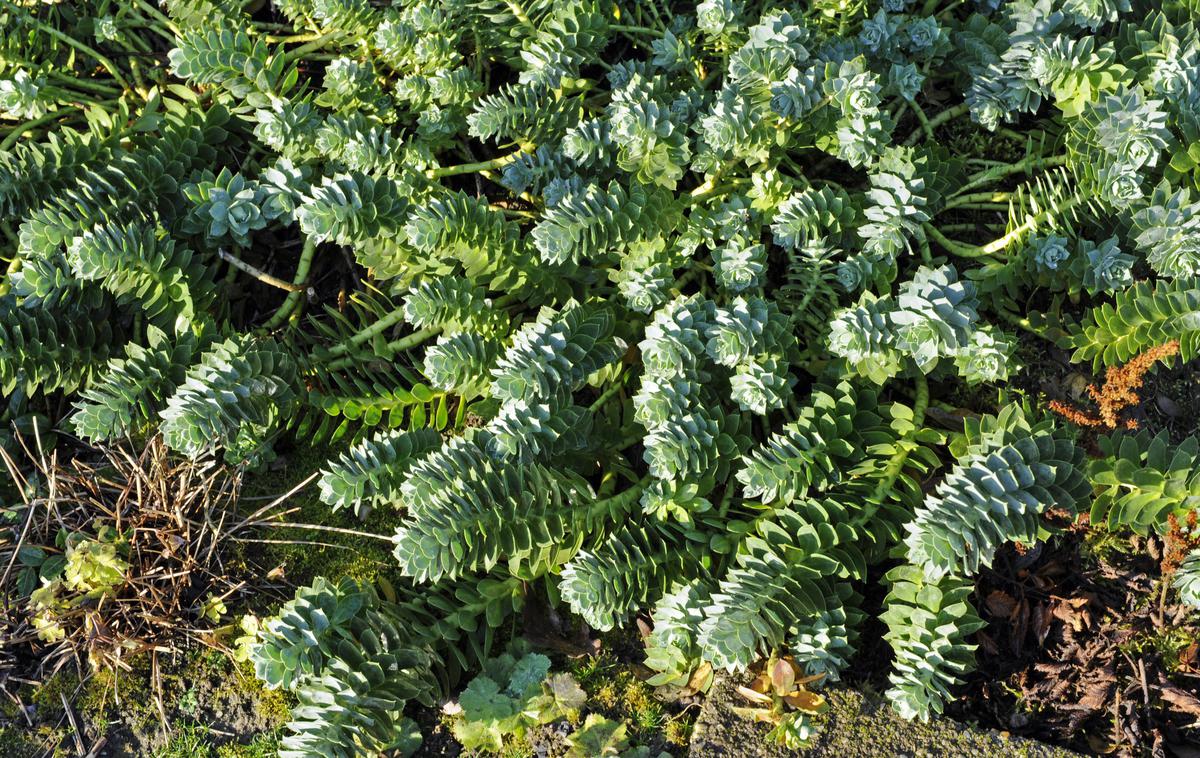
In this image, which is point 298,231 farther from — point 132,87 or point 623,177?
point 623,177

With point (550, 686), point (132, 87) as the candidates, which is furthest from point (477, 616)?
point (132, 87)

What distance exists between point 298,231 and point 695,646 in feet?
6.47

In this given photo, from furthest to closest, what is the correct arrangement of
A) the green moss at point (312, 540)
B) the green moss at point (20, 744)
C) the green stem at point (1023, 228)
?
the green moss at point (312, 540) < the green stem at point (1023, 228) < the green moss at point (20, 744)

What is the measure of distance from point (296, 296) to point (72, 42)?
1269 millimetres

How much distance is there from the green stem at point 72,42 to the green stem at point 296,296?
1007 mm

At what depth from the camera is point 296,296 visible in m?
3.21

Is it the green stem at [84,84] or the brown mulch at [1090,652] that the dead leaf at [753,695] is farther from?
the green stem at [84,84]

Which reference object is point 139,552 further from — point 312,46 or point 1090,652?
point 1090,652

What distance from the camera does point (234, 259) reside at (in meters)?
3.13

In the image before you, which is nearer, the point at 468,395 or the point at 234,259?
the point at 468,395

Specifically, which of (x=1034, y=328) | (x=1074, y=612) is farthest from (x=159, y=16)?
(x=1074, y=612)

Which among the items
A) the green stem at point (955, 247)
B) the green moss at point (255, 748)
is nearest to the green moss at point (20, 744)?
the green moss at point (255, 748)

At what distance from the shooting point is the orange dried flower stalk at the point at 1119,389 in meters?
2.58

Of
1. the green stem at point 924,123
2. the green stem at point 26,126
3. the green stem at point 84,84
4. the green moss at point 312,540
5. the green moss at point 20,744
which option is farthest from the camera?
the green stem at point 84,84
